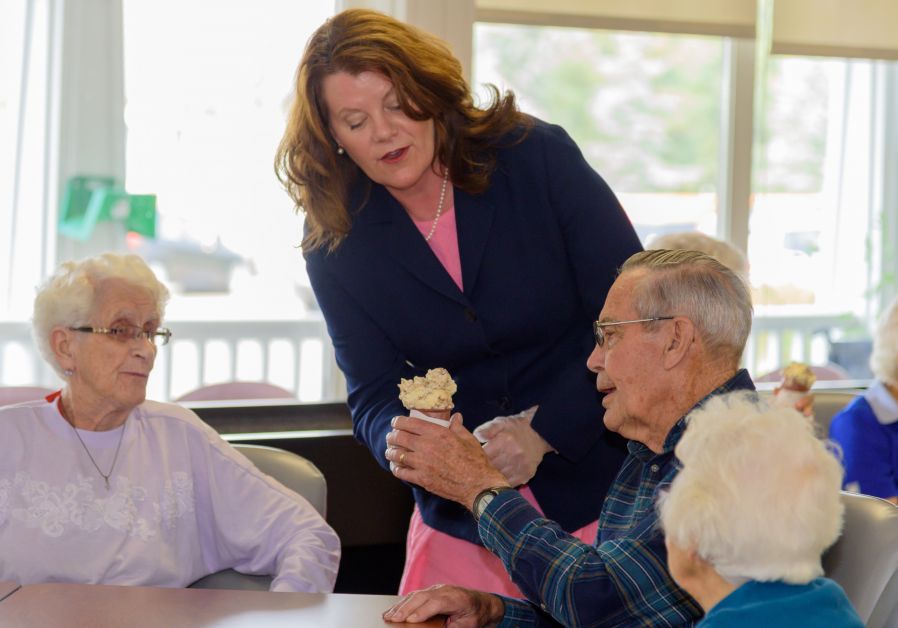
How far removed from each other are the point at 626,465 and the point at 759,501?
596mm

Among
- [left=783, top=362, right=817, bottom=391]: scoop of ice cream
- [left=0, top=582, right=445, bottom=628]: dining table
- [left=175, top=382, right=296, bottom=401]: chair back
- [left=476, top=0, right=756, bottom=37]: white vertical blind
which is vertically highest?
[left=476, top=0, right=756, bottom=37]: white vertical blind

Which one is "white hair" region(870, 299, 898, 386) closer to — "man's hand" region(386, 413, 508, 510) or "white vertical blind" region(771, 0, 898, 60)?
"man's hand" region(386, 413, 508, 510)

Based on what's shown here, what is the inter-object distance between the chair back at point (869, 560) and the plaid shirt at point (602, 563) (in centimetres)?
25

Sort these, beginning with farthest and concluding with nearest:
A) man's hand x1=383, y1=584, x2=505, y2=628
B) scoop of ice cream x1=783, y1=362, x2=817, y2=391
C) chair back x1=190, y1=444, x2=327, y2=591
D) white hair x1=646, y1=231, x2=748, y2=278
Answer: white hair x1=646, y1=231, x2=748, y2=278 → scoop of ice cream x1=783, y1=362, x2=817, y2=391 → chair back x1=190, y1=444, x2=327, y2=591 → man's hand x1=383, y1=584, x2=505, y2=628

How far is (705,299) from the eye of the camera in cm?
171

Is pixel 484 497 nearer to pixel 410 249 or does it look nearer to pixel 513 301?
pixel 513 301

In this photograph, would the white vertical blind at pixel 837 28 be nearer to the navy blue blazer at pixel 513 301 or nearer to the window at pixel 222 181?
the window at pixel 222 181

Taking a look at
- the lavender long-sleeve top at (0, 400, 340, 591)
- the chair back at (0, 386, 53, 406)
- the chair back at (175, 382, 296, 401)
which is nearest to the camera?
the lavender long-sleeve top at (0, 400, 340, 591)

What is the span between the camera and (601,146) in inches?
241

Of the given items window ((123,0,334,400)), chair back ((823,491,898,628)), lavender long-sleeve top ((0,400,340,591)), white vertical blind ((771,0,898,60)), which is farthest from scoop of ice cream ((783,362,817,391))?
white vertical blind ((771,0,898,60))

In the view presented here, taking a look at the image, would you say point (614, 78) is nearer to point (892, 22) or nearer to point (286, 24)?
point (892, 22)

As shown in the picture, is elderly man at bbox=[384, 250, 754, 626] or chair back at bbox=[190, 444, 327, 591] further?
chair back at bbox=[190, 444, 327, 591]

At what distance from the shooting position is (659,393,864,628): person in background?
4.07 ft

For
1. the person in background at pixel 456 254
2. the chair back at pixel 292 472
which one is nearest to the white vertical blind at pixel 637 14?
the person in background at pixel 456 254
